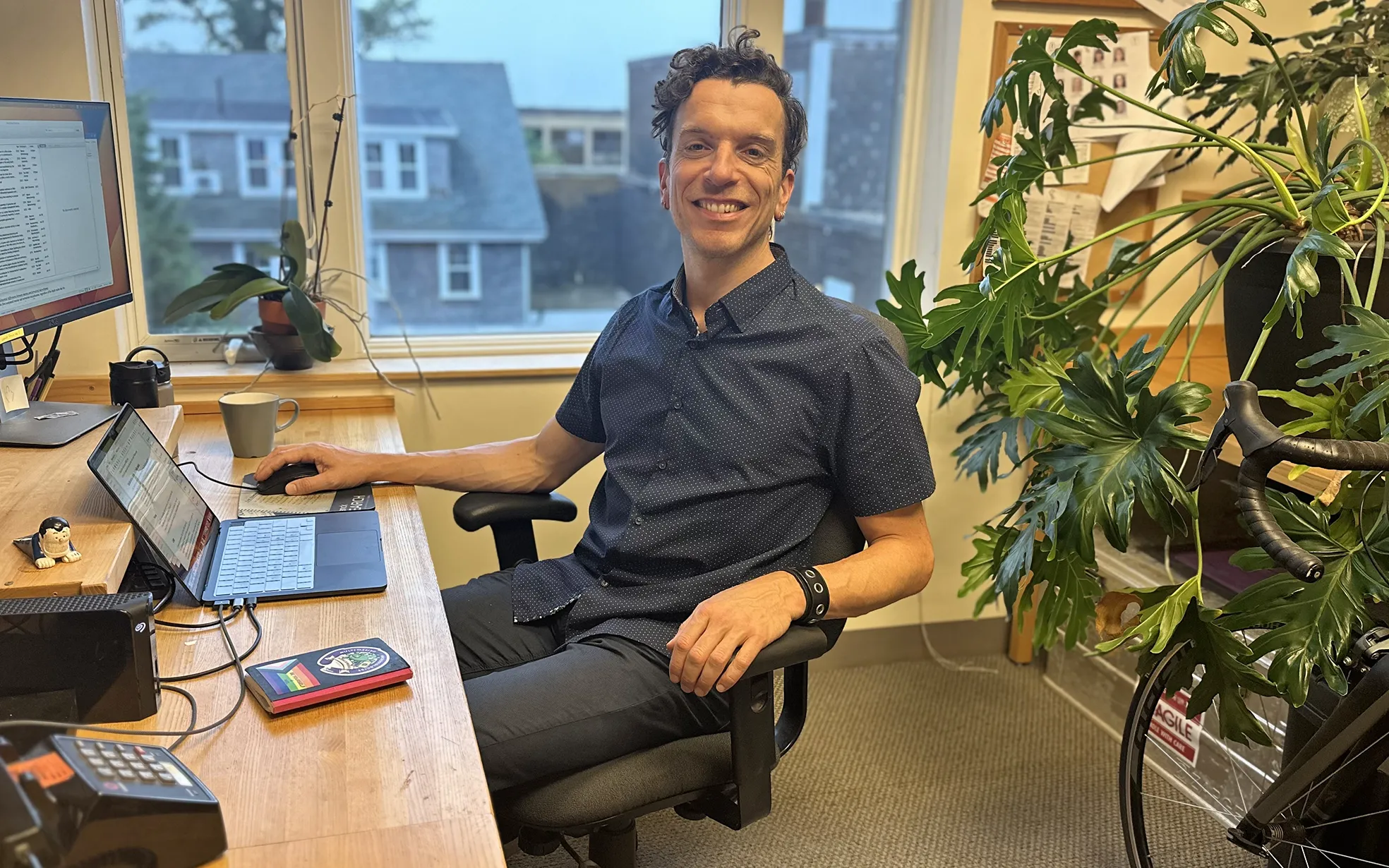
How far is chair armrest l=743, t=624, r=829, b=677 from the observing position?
4.12 ft

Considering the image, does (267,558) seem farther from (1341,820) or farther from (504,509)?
(1341,820)

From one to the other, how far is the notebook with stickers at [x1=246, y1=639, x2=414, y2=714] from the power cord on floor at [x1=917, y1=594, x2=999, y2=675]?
1.80m

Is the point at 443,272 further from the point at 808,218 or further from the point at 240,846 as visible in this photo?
the point at 240,846

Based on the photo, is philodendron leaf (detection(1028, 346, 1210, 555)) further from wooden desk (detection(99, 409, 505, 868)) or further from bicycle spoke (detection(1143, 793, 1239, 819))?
bicycle spoke (detection(1143, 793, 1239, 819))

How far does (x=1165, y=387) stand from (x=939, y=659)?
54.3 inches

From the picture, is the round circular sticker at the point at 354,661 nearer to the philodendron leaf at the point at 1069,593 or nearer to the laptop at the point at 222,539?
the laptop at the point at 222,539

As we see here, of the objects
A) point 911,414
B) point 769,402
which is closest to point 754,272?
point 769,402

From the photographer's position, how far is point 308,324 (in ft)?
6.72

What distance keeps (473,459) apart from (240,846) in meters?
0.99

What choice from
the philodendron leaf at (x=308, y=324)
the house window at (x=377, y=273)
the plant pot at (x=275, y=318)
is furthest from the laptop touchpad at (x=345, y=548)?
the house window at (x=377, y=273)

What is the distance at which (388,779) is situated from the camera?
3.08 ft

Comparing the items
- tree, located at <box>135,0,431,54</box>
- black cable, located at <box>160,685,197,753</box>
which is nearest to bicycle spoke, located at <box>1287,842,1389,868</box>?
black cable, located at <box>160,685,197,753</box>

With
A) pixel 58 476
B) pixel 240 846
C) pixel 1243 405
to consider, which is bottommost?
pixel 240 846

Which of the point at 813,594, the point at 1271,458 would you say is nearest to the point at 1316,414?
the point at 1271,458
